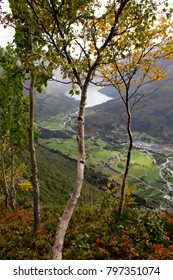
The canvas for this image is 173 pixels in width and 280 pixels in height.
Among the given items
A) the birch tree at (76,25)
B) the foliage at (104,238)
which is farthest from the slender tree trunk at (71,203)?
the foliage at (104,238)

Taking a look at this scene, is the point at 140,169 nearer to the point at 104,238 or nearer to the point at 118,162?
the point at 118,162

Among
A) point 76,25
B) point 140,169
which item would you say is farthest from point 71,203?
point 140,169

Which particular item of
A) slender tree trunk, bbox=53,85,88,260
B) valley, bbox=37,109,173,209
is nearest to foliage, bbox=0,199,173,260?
slender tree trunk, bbox=53,85,88,260

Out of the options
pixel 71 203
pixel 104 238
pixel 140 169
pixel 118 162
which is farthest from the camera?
pixel 118 162

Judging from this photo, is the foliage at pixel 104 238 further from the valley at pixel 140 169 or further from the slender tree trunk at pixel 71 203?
the valley at pixel 140 169

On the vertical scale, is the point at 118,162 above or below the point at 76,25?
below

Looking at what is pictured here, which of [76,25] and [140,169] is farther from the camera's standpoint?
[140,169]

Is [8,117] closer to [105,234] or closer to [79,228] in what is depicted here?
[79,228]

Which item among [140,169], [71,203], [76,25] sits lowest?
[140,169]

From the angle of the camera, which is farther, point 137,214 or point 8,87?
point 8,87

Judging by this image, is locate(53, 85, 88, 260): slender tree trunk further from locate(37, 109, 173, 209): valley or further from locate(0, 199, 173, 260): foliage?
locate(37, 109, 173, 209): valley
